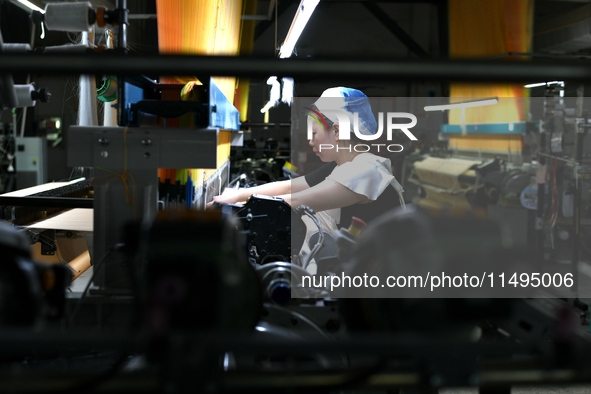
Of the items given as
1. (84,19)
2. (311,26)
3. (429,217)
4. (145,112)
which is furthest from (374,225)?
(311,26)

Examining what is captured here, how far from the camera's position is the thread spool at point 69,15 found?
4.03 ft

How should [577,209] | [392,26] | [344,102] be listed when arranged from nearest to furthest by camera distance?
[344,102] → [577,209] → [392,26]

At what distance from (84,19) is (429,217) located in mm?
972

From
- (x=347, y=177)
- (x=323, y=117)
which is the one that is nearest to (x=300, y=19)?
(x=323, y=117)

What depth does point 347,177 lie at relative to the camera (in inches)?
97.0

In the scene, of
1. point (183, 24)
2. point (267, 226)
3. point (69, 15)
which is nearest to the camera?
point (69, 15)

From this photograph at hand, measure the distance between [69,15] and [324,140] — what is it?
152 cm

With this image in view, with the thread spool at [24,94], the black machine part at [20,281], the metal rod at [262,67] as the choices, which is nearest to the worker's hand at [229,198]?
the thread spool at [24,94]

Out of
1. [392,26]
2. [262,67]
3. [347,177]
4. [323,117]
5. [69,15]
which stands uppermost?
[392,26]

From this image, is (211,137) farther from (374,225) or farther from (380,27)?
(380,27)

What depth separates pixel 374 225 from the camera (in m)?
0.71

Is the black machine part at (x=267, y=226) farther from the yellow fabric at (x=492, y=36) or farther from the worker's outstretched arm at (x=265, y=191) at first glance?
the yellow fabric at (x=492, y=36)

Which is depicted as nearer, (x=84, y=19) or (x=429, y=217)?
(x=429, y=217)

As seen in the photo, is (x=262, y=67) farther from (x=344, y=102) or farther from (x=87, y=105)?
(x=87, y=105)
